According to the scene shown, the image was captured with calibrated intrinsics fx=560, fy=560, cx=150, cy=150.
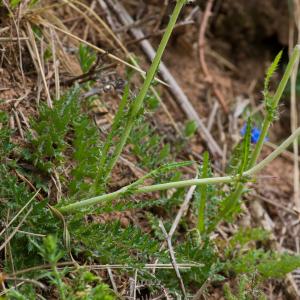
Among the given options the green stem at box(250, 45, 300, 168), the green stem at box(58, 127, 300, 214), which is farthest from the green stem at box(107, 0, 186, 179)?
the green stem at box(250, 45, 300, 168)

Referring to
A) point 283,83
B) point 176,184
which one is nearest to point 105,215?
point 176,184

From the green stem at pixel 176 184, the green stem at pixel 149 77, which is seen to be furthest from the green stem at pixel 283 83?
the green stem at pixel 149 77

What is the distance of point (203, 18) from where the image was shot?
3695mm

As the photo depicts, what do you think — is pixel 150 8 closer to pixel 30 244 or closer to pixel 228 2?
pixel 228 2

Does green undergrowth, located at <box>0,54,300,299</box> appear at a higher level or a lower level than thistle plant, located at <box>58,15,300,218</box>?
lower

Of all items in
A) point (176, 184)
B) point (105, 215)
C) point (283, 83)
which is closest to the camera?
point (176, 184)

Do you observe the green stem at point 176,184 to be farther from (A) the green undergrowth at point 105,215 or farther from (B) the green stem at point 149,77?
(B) the green stem at point 149,77

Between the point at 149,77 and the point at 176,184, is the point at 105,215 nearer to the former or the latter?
the point at 176,184

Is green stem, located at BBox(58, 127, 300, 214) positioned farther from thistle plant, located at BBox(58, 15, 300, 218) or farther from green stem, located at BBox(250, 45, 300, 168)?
green stem, located at BBox(250, 45, 300, 168)

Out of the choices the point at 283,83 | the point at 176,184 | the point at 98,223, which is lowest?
the point at 98,223

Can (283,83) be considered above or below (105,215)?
above

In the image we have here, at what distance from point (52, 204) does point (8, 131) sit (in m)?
0.32

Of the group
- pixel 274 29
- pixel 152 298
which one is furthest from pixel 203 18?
pixel 152 298

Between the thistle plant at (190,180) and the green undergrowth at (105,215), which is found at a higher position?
the thistle plant at (190,180)
